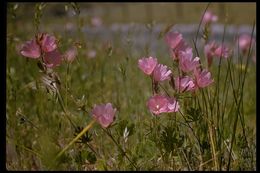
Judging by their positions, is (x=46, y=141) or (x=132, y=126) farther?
(x=132, y=126)

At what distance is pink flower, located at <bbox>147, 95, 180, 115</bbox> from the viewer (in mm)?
1305

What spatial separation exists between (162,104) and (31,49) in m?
0.41

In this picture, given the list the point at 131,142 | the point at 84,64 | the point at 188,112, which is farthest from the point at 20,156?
the point at 84,64

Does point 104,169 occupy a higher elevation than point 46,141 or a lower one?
lower

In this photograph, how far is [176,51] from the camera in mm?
1459

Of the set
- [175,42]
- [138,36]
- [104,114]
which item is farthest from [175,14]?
[104,114]

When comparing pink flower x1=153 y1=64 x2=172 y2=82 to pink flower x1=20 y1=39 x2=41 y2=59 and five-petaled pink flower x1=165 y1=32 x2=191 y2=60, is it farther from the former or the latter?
pink flower x1=20 y1=39 x2=41 y2=59

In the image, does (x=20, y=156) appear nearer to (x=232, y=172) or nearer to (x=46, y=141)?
(x=46, y=141)

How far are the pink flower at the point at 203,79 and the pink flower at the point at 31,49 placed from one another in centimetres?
46

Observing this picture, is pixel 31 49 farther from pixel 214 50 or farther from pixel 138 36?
pixel 138 36

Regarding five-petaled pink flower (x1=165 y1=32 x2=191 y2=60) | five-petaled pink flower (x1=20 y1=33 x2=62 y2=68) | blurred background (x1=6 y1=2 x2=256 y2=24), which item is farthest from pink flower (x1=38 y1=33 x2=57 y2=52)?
blurred background (x1=6 y1=2 x2=256 y2=24)

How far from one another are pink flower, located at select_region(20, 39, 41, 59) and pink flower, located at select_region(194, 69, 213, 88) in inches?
18.2

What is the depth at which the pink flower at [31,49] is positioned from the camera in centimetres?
134
